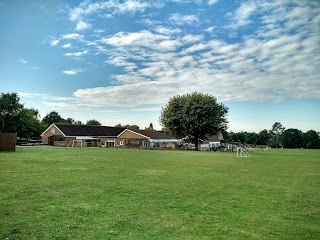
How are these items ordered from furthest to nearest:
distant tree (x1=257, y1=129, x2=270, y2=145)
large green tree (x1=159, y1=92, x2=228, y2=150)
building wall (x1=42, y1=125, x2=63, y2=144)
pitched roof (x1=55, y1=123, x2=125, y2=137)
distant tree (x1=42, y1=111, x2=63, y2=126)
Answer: distant tree (x1=257, y1=129, x2=270, y2=145), distant tree (x1=42, y1=111, x2=63, y2=126), pitched roof (x1=55, y1=123, x2=125, y2=137), building wall (x1=42, y1=125, x2=63, y2=144), large green tree (x1=159, y1=92, x2=228, y2=150)

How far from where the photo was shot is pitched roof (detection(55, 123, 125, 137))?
72438 mm

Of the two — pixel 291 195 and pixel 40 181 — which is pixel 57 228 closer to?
pixel 40 181

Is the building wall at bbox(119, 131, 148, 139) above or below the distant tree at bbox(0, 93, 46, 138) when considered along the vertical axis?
below

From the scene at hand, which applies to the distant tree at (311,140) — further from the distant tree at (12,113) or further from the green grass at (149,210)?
the green grass at (149,210)

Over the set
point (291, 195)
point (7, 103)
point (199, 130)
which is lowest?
point (291, 195)

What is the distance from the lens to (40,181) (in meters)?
13.2

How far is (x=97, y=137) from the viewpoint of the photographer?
7831 centimetres

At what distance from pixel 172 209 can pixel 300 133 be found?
163 meters

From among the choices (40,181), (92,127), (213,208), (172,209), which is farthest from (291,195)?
(92,127)

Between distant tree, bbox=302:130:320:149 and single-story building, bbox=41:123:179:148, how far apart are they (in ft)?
310

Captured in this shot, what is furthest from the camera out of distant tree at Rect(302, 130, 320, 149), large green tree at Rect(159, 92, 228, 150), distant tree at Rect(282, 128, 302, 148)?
distant tree at Rect(282, 128, 302, 148)

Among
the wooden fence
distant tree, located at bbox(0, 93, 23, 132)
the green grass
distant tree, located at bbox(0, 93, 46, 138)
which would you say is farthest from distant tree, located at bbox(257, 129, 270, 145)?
the green grass

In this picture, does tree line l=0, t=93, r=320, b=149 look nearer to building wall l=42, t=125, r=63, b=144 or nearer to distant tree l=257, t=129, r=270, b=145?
building wall l=42, t=125, r=63, b=144

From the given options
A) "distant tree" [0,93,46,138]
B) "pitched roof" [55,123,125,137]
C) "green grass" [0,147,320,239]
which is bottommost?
"green grass" [0,147,320,239]
